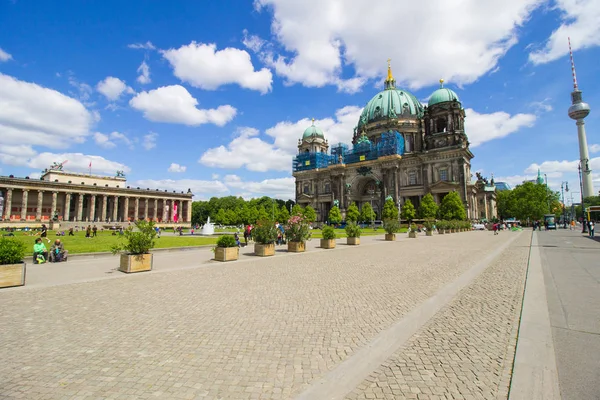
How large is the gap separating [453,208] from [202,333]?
61803mm

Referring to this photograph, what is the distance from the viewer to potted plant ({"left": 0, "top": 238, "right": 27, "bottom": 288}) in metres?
8.48

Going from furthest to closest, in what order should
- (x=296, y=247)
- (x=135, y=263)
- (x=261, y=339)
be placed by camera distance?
(x=296, y=247) → (x=135, y=263) → (x=261, y=339)

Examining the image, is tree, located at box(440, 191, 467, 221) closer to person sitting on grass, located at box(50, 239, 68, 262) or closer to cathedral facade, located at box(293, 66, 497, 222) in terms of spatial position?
cathedral facade, located at box(293, 66, 497, 222)

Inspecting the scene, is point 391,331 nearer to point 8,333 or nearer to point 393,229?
point 8,333

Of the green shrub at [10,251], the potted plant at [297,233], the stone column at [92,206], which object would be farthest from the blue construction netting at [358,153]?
the green shrub at [10,251]

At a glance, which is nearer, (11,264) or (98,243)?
(11,264)

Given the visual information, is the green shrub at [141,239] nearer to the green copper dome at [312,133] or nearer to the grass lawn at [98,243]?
the grass lawn at [98,243]

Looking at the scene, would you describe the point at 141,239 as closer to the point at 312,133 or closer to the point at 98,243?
the point at 98,243

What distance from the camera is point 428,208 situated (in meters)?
61.3

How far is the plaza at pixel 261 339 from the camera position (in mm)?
3408

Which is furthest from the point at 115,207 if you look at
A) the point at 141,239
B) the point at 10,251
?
the point at 10,251

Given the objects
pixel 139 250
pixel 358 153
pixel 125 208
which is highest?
pixel 358 153

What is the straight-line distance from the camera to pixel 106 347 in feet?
14.6

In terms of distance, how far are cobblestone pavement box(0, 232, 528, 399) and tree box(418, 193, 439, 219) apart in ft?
182
